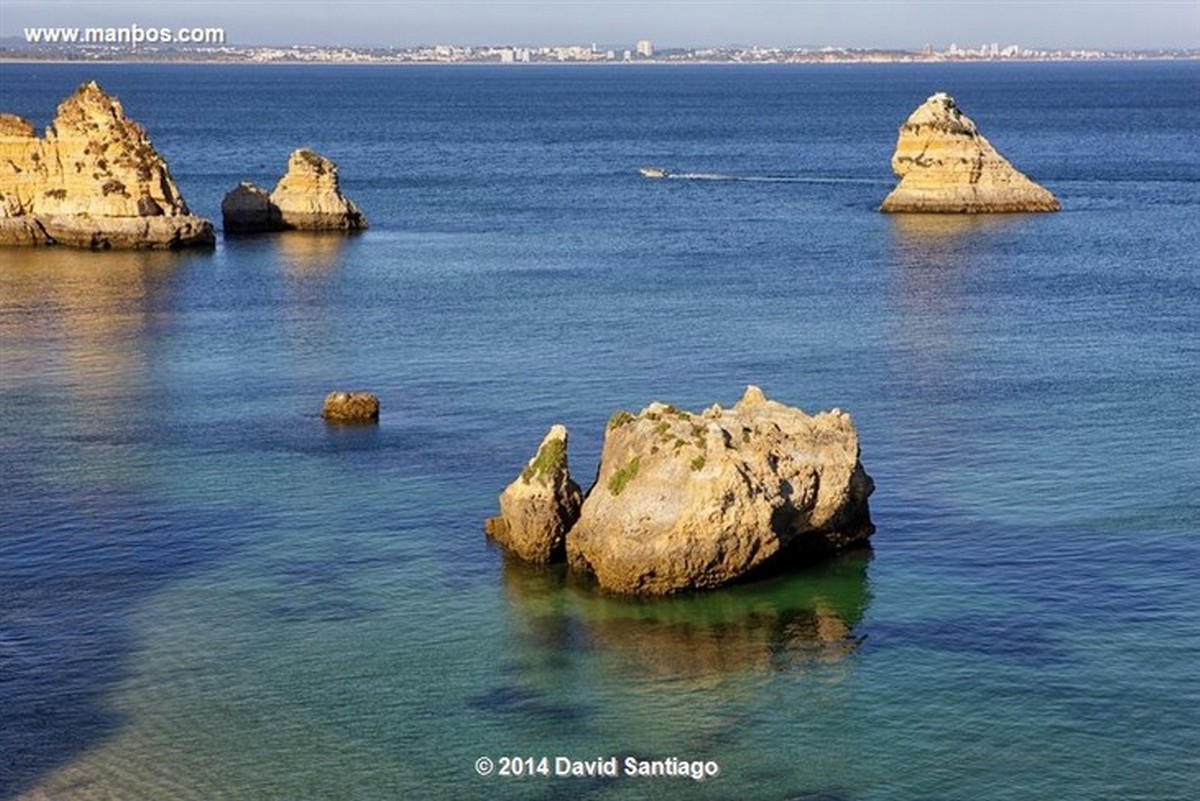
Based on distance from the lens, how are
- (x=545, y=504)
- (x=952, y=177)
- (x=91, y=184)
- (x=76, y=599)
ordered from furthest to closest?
(x=952, y=177) < (x=91, y=184) < (x=545, y=504) < (x=76, y=599)

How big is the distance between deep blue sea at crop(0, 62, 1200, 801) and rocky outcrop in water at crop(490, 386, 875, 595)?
1.03 m

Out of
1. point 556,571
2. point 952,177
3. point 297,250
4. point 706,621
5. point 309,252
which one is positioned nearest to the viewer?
point 706,621

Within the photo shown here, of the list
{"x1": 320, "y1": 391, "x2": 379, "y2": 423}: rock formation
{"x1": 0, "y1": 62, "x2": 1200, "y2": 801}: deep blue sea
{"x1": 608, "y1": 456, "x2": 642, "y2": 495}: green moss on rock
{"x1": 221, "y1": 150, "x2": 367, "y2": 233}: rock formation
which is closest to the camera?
{"x1": 0, "y1": 62, "x2": 1200, "y2": 801}: deep blue sea

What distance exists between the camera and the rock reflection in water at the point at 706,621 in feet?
149

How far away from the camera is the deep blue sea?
4028 cm

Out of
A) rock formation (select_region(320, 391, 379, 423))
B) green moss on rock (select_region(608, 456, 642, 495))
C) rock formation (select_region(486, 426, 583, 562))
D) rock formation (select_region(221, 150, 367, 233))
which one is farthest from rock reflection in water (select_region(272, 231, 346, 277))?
green moss on rock (select_region(608, 456, 642, 495))

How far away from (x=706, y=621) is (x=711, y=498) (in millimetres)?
3246

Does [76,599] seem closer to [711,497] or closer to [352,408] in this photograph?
[711,497]

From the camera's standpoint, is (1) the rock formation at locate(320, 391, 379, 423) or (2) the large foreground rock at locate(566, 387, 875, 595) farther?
(1) the rock formation at locate(320, 391, 379, 423)

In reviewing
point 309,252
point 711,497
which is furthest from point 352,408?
point 309,252

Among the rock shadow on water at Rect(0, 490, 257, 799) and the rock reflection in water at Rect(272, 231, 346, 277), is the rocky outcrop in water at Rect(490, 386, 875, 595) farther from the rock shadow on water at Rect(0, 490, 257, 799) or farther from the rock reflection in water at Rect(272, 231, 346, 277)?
the rock reflection in water at Rect(272, 231, 346, 277)

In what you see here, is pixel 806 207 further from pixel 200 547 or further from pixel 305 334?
pixel 200 547

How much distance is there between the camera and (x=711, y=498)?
159 ft

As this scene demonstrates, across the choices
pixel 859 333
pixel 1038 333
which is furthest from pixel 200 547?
pixel 1038 333
